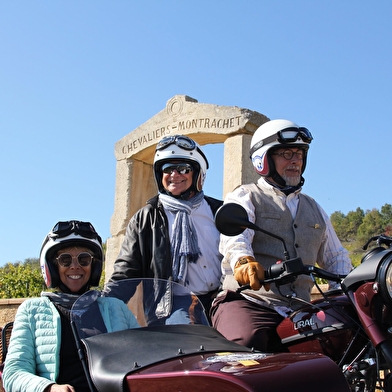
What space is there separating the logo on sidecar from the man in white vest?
0.31 metres

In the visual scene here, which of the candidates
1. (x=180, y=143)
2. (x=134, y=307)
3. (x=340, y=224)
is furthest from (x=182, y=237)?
(x=340, y=224)

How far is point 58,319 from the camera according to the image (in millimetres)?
3047

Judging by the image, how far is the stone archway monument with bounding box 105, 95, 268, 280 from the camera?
8.14 meters

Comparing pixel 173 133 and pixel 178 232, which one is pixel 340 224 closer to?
pixel 173 133

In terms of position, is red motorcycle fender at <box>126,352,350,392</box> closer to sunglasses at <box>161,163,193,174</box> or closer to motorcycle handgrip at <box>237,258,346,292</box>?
motorcycle handgrip at <box>237,258,346,292</box>

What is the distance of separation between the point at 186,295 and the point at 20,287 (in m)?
10.0

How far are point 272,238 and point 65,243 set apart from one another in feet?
4.24

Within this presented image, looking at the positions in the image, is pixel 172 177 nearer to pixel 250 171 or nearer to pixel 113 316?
pixel 113 316

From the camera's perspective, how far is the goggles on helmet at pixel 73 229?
3.33 metres

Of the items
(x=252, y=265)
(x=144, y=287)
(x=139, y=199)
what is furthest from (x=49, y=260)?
(x=139, y=199)

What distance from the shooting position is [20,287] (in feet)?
39.3

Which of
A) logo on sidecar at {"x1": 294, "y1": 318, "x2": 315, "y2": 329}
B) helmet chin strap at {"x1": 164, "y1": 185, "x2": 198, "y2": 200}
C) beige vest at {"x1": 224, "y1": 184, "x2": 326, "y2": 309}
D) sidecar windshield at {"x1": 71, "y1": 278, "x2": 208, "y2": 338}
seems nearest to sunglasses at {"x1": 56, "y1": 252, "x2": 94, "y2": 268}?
sidecar windshield at {"x1": 71, "y1": 278, "x2": 208, "y2": 338}

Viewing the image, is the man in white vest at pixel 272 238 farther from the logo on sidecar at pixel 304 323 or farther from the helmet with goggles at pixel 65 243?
the helmet with goggles at pixel 65 243

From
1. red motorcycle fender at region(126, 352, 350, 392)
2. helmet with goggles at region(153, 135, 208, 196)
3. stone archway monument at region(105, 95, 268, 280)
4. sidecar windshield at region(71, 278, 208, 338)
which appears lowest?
red motorcycle fender at region(126, 352, 350, 392)
